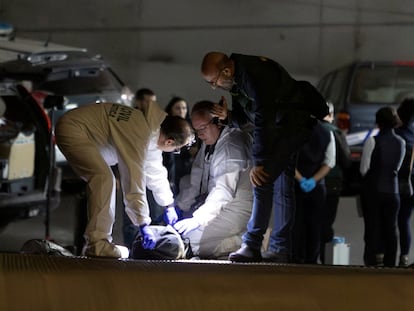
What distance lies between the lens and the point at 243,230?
5195 mm

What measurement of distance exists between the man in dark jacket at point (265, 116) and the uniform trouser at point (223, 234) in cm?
12

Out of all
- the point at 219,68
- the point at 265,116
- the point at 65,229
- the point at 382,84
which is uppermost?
the point at 219,68

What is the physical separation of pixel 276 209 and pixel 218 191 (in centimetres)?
40

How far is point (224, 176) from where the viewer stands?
5.05 m

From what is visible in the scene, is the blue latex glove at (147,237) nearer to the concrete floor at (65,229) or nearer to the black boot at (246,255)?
the black boot at (246,255)

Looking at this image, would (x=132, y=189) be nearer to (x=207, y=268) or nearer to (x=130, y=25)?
(x=207, y=268)

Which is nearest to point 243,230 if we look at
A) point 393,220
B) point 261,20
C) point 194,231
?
point 194,231

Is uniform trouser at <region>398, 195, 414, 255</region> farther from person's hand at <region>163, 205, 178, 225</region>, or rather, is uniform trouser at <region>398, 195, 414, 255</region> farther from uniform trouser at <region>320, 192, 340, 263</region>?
person's hand at <region>163, 205, 178, 225</region>

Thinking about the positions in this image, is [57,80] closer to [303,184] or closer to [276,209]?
[303,184]

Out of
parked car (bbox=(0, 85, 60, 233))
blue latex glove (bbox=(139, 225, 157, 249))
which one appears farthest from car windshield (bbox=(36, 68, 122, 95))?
blue latex glove (bbox=(139, 225, 157, 249))

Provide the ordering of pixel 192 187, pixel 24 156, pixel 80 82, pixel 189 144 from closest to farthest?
pixel 189 144
pixel 192 187
pixel 24 156
pixel 80 82

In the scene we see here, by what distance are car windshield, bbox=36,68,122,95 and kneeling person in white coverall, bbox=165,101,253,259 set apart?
13.2 feet

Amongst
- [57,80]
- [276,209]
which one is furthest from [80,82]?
[276,209]

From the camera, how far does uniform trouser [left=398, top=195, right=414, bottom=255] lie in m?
6.62
